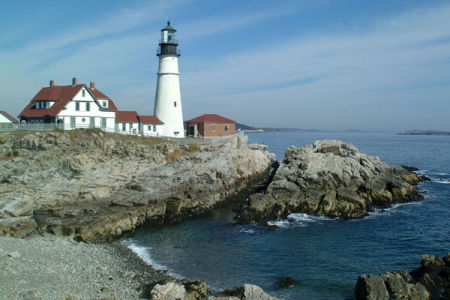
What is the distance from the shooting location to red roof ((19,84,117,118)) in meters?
36.3

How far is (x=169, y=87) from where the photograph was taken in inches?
1660

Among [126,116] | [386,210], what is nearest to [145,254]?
[386,210]

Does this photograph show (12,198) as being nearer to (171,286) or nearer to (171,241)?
(171,241)

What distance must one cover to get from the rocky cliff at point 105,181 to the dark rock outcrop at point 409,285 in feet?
44.7

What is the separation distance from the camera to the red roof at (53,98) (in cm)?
3631

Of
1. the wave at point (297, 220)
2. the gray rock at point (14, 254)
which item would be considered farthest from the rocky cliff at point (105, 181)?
the wave at point (297, 220)

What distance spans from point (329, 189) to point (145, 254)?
15539mm

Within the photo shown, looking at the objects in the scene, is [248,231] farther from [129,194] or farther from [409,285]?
[409,285]

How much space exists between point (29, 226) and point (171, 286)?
35.0ft

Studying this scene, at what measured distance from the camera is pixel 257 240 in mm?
20438

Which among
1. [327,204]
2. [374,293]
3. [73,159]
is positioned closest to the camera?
[374,293]

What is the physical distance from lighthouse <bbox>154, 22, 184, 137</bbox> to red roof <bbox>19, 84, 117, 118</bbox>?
7.11 metres

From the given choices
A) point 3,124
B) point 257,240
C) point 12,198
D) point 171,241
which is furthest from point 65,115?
point 257,240

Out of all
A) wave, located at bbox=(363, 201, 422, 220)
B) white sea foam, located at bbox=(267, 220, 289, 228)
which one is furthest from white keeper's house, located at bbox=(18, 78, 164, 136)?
wave, located at bbox=(363, 201, 422, 220)
